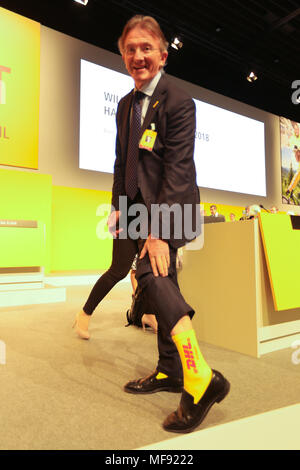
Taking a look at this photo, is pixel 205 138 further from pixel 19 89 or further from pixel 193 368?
pixel 193 368

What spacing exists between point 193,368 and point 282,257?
0.93 m

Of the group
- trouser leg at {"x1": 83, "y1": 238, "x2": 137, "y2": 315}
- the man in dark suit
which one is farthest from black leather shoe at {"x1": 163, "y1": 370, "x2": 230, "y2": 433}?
trouser leg at {"x1": 83, "y1": 238, "x2": 137, "y2": 315}

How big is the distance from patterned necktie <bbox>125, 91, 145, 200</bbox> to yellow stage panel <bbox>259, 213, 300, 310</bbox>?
0.74m

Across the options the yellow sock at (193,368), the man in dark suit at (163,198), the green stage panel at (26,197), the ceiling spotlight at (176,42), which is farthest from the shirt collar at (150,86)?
the ceiling spotlight at (176,42)

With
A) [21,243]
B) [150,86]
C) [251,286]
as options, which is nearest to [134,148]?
[150,86]

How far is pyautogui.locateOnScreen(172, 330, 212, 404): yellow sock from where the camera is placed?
0.90m

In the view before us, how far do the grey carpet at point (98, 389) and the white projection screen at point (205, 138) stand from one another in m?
3.32

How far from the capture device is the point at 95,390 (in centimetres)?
118

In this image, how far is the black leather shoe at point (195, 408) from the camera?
2.92ft

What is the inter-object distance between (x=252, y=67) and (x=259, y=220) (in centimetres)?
561

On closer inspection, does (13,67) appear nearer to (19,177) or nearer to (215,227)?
(19,177)

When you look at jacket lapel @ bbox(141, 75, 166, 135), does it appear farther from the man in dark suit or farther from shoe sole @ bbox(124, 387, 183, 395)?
shoe sole @ bbox(124, 387, 183, 395)

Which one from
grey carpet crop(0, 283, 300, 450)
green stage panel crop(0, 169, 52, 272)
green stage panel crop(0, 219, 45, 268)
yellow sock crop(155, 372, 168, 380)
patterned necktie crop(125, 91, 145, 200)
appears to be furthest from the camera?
green stage panel crop(0, 169, 52, 272)
